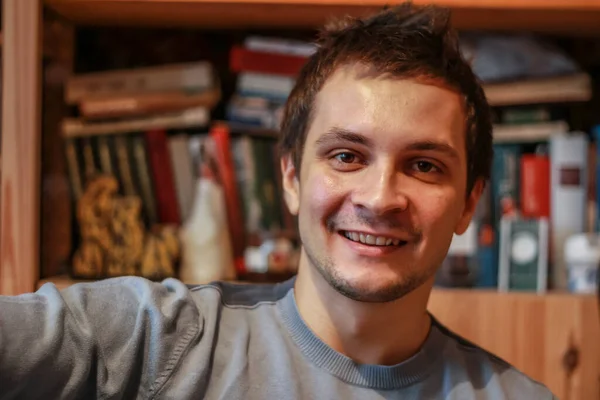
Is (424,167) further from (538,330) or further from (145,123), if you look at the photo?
(145,123)

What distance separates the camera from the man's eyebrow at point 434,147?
813 millimetres

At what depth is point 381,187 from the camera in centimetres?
79

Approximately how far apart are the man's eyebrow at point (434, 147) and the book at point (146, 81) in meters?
0.59

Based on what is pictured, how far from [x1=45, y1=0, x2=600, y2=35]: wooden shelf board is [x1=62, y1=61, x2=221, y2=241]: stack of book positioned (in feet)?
0.36

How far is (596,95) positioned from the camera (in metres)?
1.39

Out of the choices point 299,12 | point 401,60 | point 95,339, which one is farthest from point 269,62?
point 95,339

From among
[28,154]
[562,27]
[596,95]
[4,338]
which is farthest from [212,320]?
[596,95]

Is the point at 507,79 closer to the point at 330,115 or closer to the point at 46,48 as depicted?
the point at 330,115

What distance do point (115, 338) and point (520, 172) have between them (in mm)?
862

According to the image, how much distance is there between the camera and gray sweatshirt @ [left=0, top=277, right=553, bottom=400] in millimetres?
672

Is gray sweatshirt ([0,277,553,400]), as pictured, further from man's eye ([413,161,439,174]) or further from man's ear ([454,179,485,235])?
man's eye ([413,161,439,174])

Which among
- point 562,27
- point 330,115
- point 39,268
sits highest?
point 562,27

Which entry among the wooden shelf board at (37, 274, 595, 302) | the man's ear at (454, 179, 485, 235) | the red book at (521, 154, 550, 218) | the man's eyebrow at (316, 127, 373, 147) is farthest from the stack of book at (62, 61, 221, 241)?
the red book at (521, 154, 550, 218)

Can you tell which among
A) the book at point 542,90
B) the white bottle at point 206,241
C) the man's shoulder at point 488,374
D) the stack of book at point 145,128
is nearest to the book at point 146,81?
the stack of book at point 145,128
